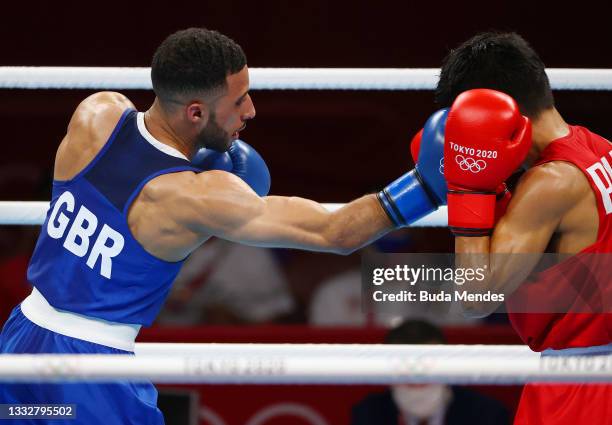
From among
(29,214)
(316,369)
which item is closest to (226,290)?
(29,214)

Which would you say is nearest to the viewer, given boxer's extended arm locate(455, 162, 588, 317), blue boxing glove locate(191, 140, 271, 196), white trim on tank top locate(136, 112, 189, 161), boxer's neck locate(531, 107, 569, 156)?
boxer's extended arm locate(455, 162, 588, 317)

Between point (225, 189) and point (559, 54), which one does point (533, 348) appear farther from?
→ point (559, 54)

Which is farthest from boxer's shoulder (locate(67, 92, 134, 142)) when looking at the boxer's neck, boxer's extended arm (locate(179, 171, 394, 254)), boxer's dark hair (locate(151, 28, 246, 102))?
the boxer's neck

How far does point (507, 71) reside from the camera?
1.97m

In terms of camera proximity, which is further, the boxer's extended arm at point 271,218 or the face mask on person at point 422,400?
the face mask on person at point 422,400

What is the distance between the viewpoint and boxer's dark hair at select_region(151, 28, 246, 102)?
206cm

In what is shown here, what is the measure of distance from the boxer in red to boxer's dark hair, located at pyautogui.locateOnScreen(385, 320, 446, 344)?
43.4 inches

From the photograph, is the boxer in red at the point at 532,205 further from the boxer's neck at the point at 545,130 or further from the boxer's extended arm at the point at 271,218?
the boxer's extended arm at the point at 271,218

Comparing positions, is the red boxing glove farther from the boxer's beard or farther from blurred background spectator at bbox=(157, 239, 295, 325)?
blurred background spectator at bbox=(157, 239, 295, 325)

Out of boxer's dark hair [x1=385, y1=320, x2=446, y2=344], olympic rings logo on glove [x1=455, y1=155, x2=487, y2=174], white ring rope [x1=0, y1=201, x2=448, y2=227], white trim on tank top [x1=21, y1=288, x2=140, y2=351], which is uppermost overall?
olympic rings logo on glove [x1=455, y1=155, x2=487, y2=174]

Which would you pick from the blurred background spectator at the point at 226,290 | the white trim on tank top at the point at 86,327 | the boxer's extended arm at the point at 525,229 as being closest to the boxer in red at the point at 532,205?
the boxer's extended arm at the point at 525,229

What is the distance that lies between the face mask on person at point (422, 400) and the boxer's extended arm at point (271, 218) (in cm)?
121

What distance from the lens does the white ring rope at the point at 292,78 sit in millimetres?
2291

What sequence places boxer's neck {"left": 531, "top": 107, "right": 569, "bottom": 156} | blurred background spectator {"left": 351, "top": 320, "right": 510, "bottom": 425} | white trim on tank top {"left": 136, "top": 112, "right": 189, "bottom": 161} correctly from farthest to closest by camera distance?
blurred background spectator {"left": 351, "top": 320, "right": 510, "bottom": 425} → white trim on tank top {"left": 136, "top": 112, "right": 189, "bottom": 161} → boxer's neck {"left": 531, "top": 107, "right": 569, "bottom": 156}
